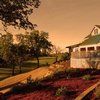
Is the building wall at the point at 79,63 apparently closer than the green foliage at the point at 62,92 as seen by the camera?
No

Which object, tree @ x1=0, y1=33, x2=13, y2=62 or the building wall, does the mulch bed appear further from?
tree @ x1=0, y1=33, x2=13, y2=62

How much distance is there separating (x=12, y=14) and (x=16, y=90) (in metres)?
9.56

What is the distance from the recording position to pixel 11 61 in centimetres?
9169

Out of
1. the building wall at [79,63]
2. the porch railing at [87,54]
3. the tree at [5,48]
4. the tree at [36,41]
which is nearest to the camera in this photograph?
the porch railing at [87,54]

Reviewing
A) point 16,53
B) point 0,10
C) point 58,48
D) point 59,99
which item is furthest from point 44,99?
point 58,48

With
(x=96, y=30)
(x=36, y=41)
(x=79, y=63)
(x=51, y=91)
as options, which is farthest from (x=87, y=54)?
(x=36, y=41)

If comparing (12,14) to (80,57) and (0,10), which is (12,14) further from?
(80,57)

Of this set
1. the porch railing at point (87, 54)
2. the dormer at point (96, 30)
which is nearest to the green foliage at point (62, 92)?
the porch railing at point (87, 54)

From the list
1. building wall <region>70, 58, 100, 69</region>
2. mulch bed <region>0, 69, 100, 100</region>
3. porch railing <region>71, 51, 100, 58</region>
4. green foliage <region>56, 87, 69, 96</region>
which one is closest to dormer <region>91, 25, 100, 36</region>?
porch railing <region>71, 51, 100, 58</region>

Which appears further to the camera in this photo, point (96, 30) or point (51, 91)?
point (96, 30)

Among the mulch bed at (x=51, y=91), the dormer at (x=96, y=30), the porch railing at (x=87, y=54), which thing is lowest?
the mulch bed at (x=51, y=91)

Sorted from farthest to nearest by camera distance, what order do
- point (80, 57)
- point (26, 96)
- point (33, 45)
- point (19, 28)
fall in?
point (33, 45)
point (80, 57)
point (19, 28)
point (26, 96)

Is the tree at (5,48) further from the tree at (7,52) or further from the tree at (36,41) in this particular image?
the tree at (36,41)

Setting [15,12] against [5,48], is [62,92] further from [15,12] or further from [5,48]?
[5,48]
